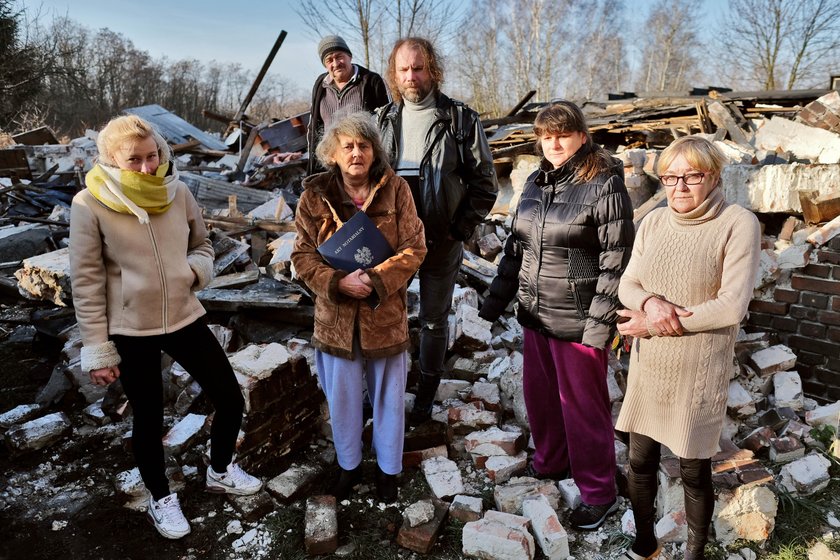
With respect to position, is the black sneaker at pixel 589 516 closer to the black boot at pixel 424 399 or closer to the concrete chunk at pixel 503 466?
the concrete chunk at pixel 503 466

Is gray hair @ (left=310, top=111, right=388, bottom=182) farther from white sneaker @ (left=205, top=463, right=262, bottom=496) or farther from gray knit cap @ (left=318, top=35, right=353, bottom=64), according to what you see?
white sneaker @ (left=205, top=463, right=262, bottom=496)

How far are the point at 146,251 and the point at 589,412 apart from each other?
2.25 m

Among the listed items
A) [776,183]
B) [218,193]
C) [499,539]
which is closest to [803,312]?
[776,183]

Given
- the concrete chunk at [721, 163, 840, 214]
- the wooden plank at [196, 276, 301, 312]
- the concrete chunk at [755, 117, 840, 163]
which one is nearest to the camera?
the concrete chunk at [721, 163, 840, 214]

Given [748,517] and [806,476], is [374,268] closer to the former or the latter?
[748,517]

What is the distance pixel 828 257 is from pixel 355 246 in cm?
342

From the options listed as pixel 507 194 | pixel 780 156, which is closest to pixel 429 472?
pixel 780 156

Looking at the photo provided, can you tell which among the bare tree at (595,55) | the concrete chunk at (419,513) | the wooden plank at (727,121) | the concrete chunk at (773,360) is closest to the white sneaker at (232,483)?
the concrete chunk at (419,513)

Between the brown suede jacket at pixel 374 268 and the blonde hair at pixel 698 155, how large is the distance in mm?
1231

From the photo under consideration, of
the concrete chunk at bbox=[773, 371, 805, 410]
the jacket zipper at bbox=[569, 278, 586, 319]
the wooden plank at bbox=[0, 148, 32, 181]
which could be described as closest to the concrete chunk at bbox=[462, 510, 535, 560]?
the jacket zipper at bbox=[569, 278, 586, 319]

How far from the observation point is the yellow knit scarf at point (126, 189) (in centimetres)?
226

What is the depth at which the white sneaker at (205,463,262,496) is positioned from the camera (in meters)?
2.91

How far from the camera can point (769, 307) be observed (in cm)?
401

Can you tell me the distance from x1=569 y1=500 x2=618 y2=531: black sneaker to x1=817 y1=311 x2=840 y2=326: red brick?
7.69 feet
